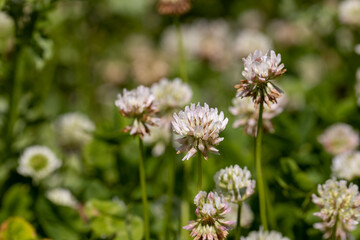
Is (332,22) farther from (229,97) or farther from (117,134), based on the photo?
(117,134)

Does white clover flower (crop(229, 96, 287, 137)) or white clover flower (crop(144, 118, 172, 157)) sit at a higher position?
white clover flower (crop(144, 118, 172, 157))

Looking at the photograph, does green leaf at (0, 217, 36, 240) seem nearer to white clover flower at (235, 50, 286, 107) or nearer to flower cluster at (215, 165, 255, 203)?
flower cluster at (215, 165, 255, 203)

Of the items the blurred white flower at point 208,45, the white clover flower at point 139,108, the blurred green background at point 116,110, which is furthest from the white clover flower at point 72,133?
the white clover flower at point 139,108

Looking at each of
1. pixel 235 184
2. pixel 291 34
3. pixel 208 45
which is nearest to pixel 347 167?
pixel 235 184

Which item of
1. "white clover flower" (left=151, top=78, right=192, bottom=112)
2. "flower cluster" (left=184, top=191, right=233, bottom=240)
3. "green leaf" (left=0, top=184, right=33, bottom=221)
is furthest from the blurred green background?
"flower cluster" (left=184, top=191, right=233, bottom=240)

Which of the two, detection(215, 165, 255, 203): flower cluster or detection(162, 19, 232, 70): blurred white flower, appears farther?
detection(162, 19, 232, 70): blurred white flower

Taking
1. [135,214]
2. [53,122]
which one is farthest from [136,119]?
[53,122]

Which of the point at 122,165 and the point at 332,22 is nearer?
the point at 122,165

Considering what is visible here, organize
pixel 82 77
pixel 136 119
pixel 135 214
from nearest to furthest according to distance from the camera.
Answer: pixel 136 119 → pixel 135 214 → pixel 82 77
